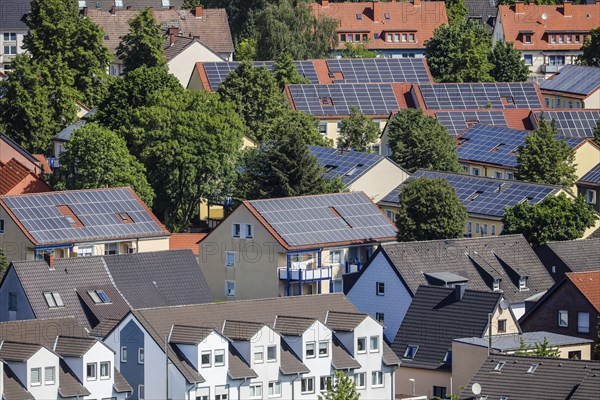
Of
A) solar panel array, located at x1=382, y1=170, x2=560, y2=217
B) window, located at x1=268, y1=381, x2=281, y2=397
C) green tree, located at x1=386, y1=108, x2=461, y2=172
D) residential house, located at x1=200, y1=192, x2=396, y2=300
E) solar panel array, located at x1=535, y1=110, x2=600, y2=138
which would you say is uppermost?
solar panel array, located at x1=535, y1=110, x2=600, y2=138

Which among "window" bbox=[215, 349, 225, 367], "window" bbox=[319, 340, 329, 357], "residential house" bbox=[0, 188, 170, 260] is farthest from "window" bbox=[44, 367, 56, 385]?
"residential house" bbox=[0, 188, 170, 260]

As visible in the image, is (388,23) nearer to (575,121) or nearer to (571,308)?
(575,121)

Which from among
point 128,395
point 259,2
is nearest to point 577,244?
point 128,395

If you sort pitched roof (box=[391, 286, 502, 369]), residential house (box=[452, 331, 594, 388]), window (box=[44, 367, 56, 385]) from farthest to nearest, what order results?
pitched roof (box=[391, 286, 502, 369])
residential house (box=[452, 331, 594, 388])
window (box=[44, 367, 56, 385])

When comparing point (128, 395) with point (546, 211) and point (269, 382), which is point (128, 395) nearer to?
point (269, 382)

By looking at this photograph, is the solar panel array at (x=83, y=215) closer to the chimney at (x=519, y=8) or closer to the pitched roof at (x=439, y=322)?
the pitched roof at (x=439, y=322)

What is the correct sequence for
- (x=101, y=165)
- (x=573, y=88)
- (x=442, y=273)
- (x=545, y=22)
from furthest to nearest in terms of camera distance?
(x=545, y=22), (x=573, y=88), (x=101, y=165), (x=442, y=273)

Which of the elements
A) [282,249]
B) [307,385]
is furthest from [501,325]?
[282,249]

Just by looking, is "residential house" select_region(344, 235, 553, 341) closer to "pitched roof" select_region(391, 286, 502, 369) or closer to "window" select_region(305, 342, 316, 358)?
"pitched roof" select_region(391, 286, 502, 369)
